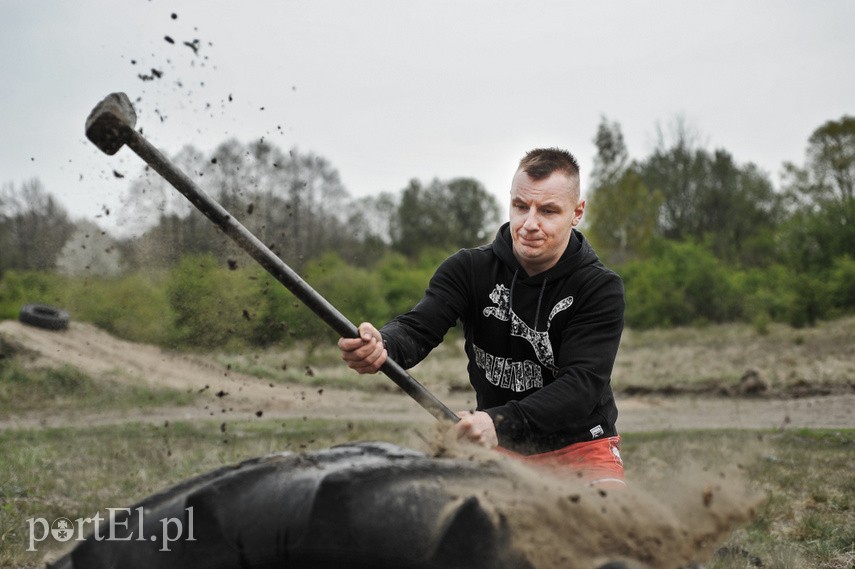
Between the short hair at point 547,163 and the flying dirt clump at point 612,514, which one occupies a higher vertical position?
the short hair at point 547,163

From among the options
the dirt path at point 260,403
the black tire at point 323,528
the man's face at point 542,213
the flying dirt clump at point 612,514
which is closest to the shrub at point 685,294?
the dirt path at point 260,403

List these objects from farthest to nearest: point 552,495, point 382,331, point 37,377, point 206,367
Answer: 1. point 206,367
2. point 37,377
3. point 382,331
4. point 552,495

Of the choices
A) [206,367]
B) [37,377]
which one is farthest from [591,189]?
[37,377]

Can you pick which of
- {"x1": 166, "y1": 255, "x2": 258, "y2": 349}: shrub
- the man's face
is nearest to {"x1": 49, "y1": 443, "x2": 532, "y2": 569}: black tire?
the man's face

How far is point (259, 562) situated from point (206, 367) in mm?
16337

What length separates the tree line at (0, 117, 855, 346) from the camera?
525 cm

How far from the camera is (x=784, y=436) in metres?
9.53

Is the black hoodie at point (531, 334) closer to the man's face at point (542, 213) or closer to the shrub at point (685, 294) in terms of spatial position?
the man's face at point (542, 213)

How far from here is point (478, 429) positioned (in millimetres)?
2928

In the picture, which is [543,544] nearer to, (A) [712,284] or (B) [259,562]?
(B) [259,562]

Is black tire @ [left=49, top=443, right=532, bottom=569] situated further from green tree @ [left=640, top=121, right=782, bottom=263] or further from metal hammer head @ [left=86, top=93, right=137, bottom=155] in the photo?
green tree @ [left=640, top=121, right=782, bottom=263]

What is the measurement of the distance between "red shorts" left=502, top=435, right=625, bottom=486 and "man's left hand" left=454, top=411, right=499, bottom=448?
0.38 m

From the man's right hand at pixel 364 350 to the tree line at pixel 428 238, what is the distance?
778mm

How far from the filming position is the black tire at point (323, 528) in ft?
5.79
